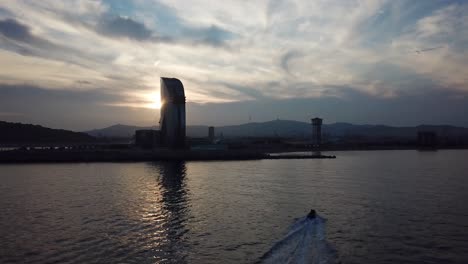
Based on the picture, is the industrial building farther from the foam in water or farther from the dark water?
the foam in water

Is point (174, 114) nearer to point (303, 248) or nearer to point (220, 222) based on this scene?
point (220, 222)

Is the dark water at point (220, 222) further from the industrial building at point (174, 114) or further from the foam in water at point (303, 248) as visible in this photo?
the industrial building at point (174, 114)

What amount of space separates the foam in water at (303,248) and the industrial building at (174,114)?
10471 centimetres

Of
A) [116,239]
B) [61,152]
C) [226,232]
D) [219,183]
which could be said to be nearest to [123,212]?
[116,239]

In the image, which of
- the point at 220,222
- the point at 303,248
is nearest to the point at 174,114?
the point at 220,222

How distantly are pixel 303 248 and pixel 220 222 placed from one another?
7.97 m

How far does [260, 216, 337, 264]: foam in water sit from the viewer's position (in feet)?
66.7

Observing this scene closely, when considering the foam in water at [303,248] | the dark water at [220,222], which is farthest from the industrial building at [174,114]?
the foam in water at [303,248]

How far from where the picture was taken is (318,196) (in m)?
40.9

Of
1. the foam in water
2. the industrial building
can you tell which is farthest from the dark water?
the industrial building

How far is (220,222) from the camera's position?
1118 inches

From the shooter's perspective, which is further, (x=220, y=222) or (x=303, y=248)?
(x=220, y=222)

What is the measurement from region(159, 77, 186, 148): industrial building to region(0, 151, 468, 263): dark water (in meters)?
79.8

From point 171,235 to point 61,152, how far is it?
308 ft
